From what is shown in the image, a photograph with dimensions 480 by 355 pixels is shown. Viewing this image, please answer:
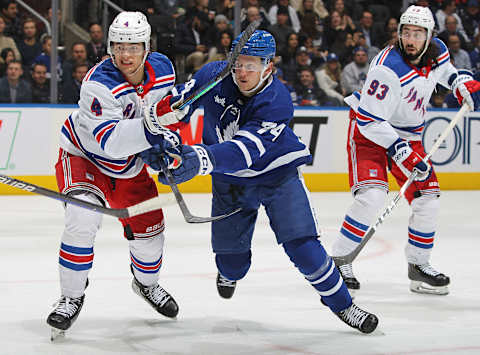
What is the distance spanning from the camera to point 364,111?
419 centimetres

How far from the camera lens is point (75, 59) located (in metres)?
8.03

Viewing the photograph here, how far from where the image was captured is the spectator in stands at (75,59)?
26.3 ft

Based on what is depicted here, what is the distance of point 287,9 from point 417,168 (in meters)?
5.43

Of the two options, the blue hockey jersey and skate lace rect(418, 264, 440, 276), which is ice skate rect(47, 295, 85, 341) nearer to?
the blue hockey jersey

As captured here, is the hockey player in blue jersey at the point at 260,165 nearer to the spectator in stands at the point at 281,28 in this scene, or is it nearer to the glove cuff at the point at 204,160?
the glove cuff at the point at 204,160

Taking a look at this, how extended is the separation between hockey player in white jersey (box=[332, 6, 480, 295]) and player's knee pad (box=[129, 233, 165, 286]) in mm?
1022

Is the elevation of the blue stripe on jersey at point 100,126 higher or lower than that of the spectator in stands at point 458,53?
higher

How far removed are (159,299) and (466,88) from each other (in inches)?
78.0

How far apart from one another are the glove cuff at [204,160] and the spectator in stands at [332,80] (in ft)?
19.4

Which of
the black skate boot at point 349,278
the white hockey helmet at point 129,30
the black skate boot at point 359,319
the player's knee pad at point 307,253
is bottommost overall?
the black skate boot at point 349,278

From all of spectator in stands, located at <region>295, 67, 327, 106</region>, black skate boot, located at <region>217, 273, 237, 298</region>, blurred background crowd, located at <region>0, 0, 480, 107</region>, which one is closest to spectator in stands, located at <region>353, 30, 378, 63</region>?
blurred background crowd, located at <region>0, 0, 480, 107</region>

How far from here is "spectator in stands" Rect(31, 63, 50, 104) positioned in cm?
795

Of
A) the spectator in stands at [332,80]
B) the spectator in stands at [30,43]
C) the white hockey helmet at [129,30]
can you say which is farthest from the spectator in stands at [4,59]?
the white hockey helmet at [129,30]

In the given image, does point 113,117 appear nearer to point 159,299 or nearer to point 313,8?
point 159,299
